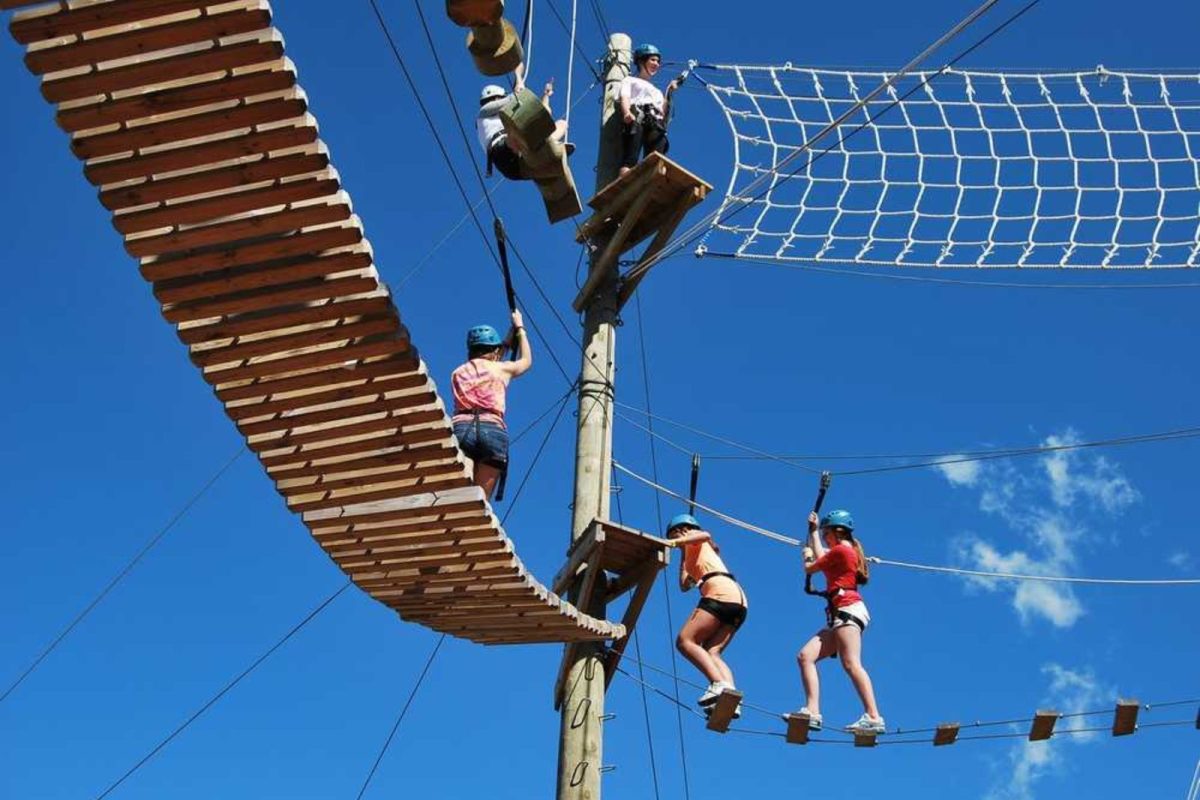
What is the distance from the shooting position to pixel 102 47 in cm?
411

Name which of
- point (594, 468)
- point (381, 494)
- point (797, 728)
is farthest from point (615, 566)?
point (381, 494)

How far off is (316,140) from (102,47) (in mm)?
578

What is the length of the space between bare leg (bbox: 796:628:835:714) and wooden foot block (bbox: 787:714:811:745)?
131 millimetres

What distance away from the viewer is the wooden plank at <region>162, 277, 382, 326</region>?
4.78 m

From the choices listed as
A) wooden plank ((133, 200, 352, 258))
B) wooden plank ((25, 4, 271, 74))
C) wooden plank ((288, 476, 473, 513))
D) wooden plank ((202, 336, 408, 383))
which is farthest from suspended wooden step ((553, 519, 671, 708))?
wooden plank ((25, 4, 271, 74))

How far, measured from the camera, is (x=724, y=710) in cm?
704

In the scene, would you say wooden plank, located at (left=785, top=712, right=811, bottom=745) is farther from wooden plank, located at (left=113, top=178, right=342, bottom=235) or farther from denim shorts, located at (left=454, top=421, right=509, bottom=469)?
wooden plank, located at (left=113, top=178, right=342, bottom=235)

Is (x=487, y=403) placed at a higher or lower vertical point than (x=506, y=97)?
lower

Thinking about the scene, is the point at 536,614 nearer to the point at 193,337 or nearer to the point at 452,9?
the point at 193,337

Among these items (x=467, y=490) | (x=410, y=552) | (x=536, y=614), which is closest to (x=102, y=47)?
(x=467, y=490)

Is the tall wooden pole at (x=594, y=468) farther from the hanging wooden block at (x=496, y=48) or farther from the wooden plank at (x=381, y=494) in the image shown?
the hanging wooden block at (x=496, y=48)

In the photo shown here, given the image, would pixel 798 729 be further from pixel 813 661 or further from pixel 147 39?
pixel 147 39

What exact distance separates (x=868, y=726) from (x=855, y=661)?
0.41 metres

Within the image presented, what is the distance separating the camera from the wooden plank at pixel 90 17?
4.03 m
